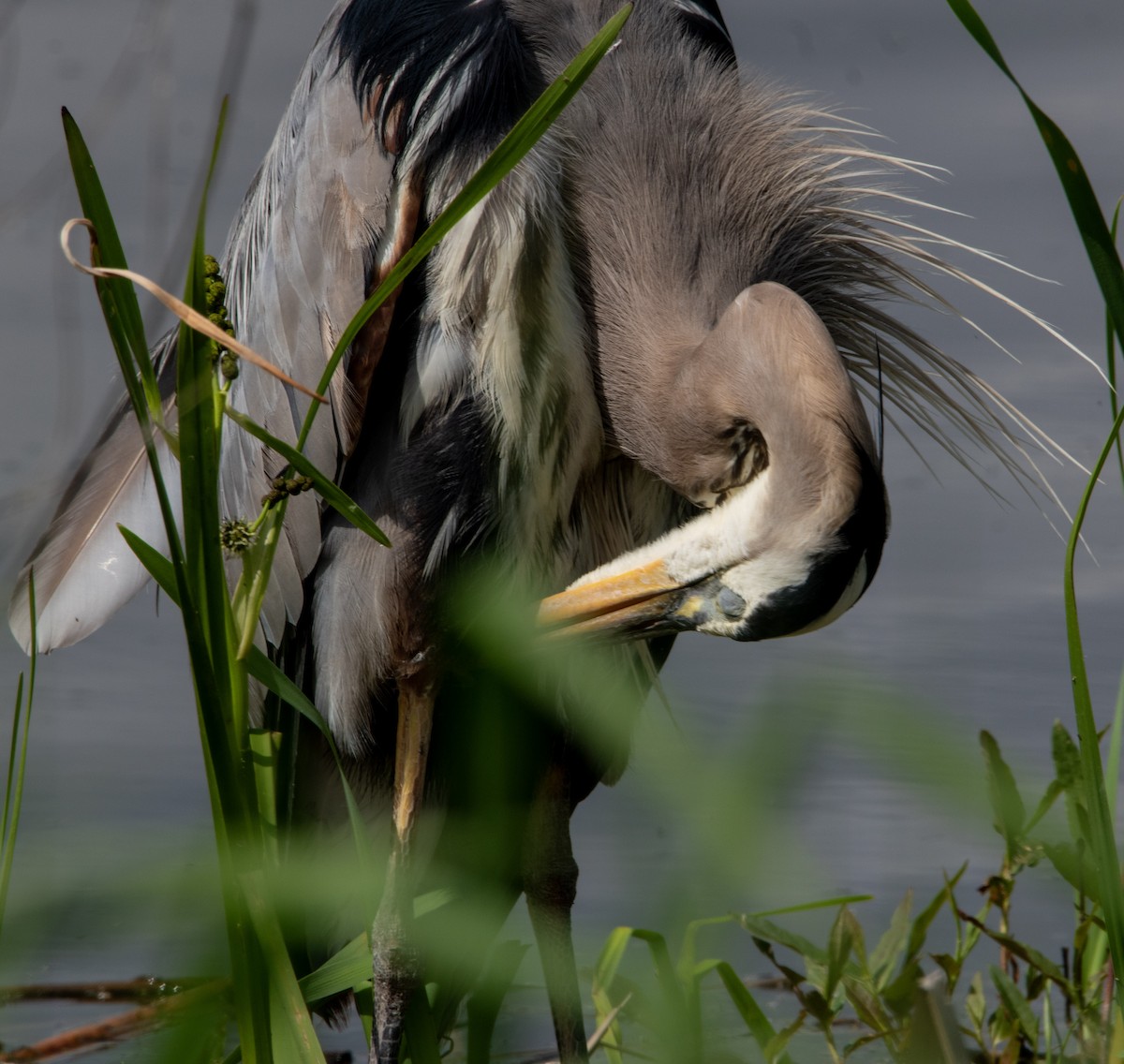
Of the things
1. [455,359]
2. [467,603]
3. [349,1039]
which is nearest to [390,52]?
[455,359]

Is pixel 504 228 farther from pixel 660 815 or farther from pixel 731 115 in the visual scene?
pixel 660 815

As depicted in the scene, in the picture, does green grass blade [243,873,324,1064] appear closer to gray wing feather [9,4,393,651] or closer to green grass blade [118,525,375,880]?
green grass blade [118,525,375,880]

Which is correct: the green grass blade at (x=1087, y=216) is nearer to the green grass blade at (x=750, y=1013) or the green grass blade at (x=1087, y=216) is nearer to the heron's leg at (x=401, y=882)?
the green grass blade at (x=750, y=1013)

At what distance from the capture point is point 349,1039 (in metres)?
3.38

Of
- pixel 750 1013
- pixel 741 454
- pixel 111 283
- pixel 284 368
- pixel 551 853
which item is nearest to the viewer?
pixel 111 283

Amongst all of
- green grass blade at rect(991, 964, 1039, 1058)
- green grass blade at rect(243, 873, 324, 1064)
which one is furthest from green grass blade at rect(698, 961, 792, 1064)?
green grass blade at rect(243, 873, 324, 1064)

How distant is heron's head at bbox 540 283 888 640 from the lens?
1884mm

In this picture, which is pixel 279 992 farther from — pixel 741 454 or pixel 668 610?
pixel 741 454

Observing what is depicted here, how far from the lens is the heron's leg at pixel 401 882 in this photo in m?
2.56

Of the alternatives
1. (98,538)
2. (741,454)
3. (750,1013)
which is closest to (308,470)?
(750,1013)

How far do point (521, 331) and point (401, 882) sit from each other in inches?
40.9

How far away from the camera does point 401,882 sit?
2594mm

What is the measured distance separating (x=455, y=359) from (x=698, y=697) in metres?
1.73

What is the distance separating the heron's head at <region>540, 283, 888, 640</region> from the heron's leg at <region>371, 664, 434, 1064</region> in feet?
1.94
